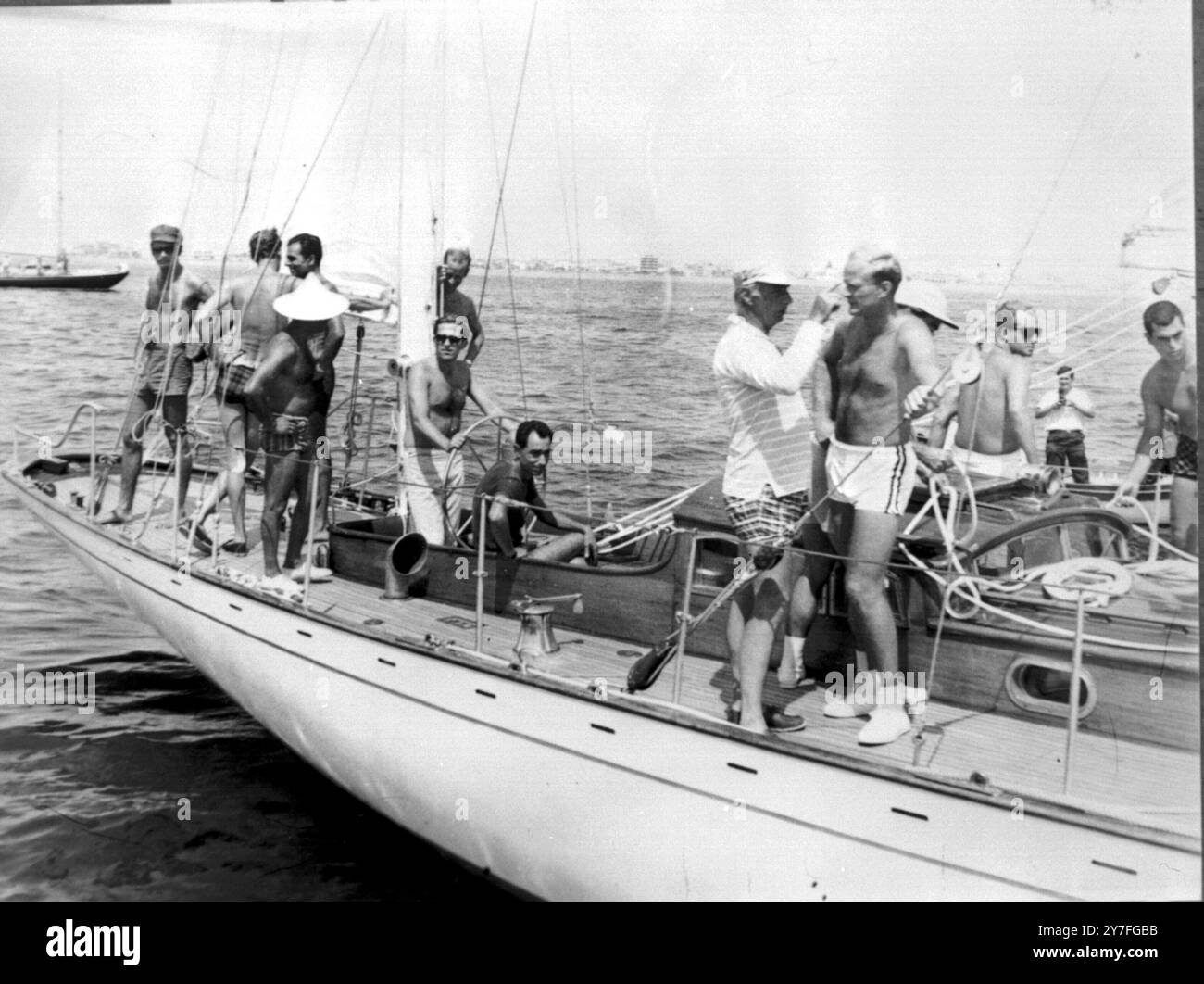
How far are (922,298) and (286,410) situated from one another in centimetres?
272

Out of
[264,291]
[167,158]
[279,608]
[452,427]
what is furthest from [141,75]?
[279,608]

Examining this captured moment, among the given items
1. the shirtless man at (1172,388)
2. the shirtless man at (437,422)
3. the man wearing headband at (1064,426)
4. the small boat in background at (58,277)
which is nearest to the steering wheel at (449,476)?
the shirtless man at (437,422)

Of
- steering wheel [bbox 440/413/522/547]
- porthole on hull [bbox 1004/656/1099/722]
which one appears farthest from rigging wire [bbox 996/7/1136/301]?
steering wheel [bbox 440/413/522/547]

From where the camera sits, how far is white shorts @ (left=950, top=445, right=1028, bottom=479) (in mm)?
4457

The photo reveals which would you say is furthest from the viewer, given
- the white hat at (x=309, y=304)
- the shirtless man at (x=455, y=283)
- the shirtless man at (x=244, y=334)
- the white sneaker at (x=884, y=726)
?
the shirtless man at (x=244, y=334)

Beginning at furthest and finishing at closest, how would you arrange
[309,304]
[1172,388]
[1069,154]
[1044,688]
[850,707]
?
[309,304] → [1069,154] → [1172,388] → [850,707] → [1044,688]

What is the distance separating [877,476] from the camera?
3.10 m

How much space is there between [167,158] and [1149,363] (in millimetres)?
4559

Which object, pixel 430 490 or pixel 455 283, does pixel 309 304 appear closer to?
pixel 455 283

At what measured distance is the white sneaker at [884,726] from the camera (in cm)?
312

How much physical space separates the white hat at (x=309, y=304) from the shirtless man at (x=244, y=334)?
418 mm

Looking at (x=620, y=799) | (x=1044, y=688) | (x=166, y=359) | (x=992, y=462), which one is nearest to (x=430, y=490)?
(x=620, y=799)

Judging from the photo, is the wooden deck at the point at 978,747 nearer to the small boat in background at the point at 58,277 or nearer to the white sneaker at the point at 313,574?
the white sneaker at the point at 313,574

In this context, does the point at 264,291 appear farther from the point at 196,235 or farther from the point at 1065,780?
the point at 1065,780
